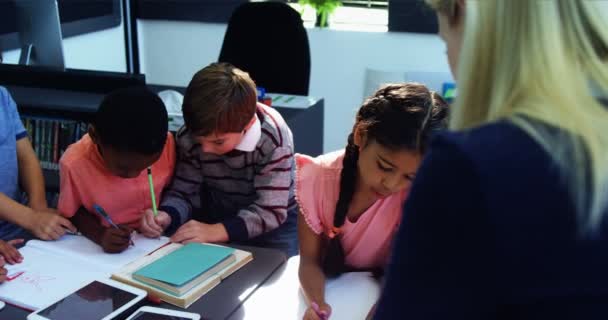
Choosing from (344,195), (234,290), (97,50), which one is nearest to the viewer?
(234,290)

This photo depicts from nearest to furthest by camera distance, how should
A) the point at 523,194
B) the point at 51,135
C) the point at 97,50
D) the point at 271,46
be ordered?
the point at 523,194, the point at 51,135, the point at 271,46, the point at 97,50

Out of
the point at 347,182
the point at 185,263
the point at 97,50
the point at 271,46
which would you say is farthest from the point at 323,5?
the point at 185,263

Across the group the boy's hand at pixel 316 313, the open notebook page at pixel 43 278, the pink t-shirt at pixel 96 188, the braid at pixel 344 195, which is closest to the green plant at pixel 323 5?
the pink t-shirt at pixel 96 188

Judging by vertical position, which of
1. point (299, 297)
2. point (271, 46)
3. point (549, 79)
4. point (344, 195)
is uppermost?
point (549, 79)

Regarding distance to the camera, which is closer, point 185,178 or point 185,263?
point 185,263

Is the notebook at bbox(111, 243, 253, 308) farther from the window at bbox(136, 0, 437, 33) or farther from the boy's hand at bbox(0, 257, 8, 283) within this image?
the window at bbox(136, 0, 437, 33)

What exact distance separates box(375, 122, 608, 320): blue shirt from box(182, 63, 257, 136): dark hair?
1035mm

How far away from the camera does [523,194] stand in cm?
48

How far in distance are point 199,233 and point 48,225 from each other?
35 centimetres

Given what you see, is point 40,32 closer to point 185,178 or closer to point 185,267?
point 185,178

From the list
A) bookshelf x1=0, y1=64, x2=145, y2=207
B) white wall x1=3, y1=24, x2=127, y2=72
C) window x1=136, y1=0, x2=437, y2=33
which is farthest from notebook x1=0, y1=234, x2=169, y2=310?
window x1=136, y1=0, x2=437, y2=33

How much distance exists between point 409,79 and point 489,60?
303 cm

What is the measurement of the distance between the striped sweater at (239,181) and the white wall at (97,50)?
6.28ft

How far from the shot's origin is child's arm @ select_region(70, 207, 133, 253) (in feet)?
4.26
